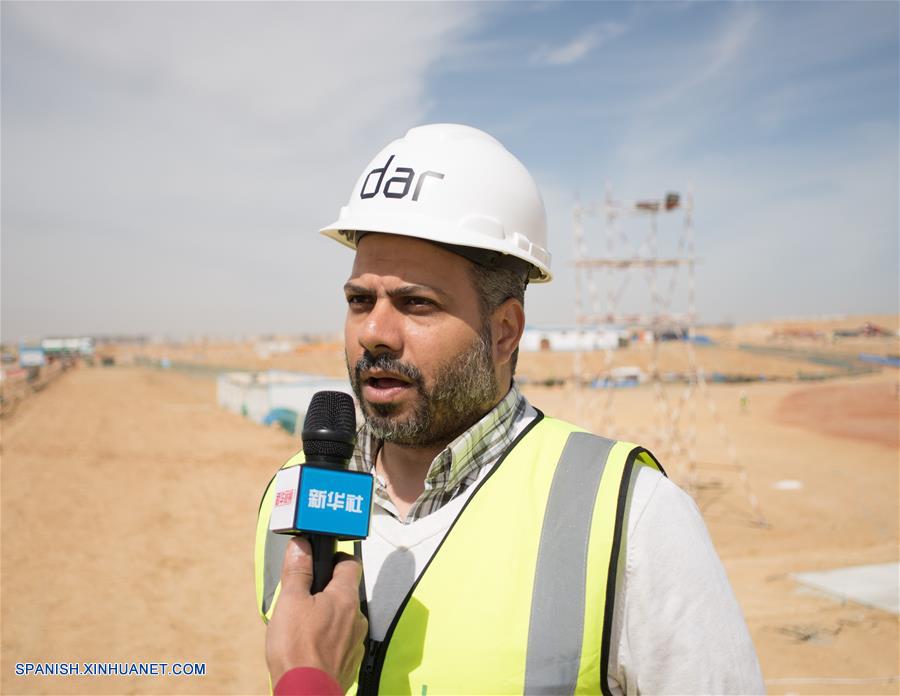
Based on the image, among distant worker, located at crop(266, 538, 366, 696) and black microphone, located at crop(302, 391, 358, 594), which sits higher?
black microphone, located at crop(302, 391, 358, 594)

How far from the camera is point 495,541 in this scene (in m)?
1.78

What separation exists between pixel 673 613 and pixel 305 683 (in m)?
0.88

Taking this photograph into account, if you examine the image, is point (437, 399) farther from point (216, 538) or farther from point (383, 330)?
point (216, 538)

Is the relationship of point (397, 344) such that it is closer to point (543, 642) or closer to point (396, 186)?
point (396, 186)

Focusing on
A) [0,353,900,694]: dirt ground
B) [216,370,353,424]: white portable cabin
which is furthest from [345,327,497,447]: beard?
[216,370,353,424]: white portable cabin

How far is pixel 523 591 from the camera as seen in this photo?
1.67 meters

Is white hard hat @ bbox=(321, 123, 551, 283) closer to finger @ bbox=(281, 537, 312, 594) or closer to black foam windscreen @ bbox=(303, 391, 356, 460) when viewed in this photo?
black foam windscreen @ bbox=(303, 391, 356, 460)

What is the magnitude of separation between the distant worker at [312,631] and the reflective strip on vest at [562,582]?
443mm

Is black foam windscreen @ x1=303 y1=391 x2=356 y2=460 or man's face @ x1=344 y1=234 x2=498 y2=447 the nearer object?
black foam windscreen @ x1=303 y1=391 x2=356 y2=460

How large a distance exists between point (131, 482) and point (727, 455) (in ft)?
60.3

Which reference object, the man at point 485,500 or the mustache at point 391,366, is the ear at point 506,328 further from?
the mustache at point 391,366

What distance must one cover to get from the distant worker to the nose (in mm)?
700

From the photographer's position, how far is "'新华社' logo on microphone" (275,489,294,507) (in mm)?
1540

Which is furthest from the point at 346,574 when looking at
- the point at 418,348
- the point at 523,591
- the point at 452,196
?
the point at 452,196
